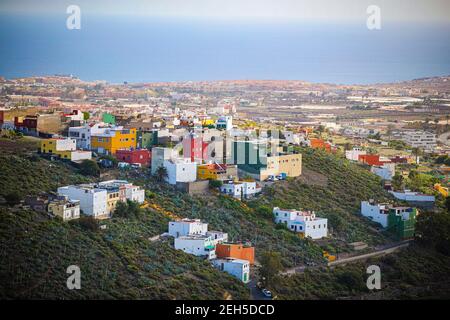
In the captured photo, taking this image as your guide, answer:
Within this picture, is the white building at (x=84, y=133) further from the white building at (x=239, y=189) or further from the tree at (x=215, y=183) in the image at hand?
the white building at (x=239, y=189)

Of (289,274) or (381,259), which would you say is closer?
(289,274)

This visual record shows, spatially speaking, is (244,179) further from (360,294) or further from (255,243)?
(360,294)

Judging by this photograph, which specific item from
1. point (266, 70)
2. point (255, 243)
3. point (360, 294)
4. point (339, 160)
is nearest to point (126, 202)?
point (255, 243)

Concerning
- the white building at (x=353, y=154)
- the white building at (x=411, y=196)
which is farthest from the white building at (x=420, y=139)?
the white building at (x=411, y=196)

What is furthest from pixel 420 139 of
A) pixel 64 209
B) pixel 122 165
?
pixel 64 209

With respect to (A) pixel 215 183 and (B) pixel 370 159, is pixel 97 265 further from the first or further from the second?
(B) pixel 370 159

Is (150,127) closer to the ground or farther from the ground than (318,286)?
farther from the ground
